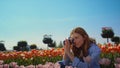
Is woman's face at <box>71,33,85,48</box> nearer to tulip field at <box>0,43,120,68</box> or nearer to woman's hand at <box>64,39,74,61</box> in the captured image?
woman's hand at <box>64,39,74,61</box>

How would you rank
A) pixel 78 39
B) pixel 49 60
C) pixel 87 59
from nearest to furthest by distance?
pixel 87 59 → pixel 78 39 → pixel 49 60

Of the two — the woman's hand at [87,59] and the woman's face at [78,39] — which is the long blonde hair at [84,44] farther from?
the woman's hand at [87,59]

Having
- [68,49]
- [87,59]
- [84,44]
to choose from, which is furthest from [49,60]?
[87,59]

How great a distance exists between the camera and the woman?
18.4 ft

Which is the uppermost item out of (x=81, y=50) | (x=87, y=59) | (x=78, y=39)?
(x=78, y=39)

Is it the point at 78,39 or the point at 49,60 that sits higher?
the point at 78,39

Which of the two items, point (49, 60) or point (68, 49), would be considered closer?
point (68, 49)

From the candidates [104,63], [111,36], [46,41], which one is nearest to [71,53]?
[104,63]

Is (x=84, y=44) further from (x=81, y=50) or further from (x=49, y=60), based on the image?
(x=49, y=60)

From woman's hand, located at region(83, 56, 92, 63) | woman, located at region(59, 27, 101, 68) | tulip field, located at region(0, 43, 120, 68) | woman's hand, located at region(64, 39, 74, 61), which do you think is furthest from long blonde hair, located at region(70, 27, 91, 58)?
tulip field, located at region(0, 43, 120, 68)

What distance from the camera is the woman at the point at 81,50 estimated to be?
5.60 metres

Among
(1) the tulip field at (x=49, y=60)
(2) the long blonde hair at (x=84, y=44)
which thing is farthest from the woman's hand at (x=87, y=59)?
(1) the tulip field at (x=49, y=60)

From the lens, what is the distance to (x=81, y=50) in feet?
19.2

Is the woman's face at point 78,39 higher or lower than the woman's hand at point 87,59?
higher
